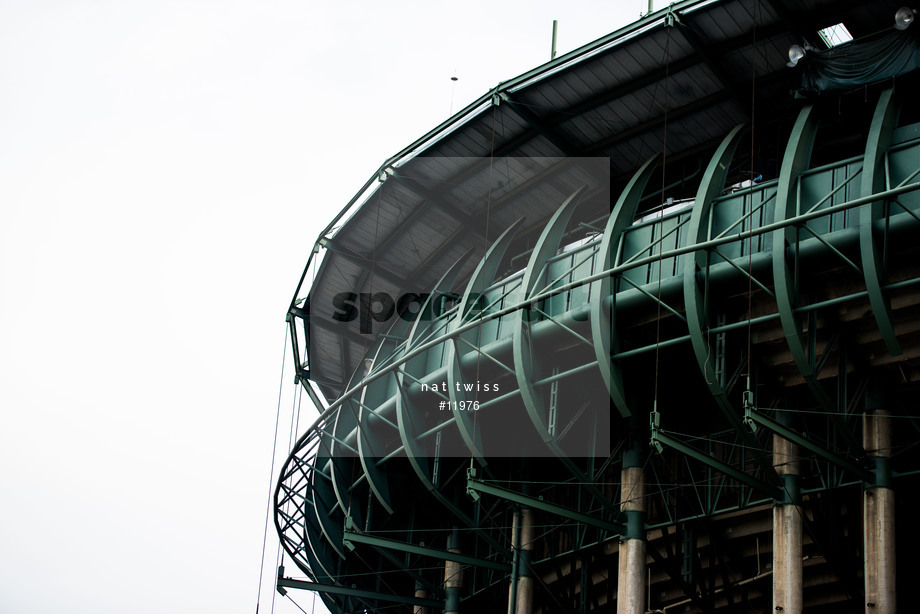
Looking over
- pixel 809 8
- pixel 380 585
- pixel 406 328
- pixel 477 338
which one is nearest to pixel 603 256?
pixel 477 338

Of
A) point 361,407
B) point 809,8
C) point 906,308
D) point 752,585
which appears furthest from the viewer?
point 361,407

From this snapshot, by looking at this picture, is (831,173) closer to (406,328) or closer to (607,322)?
(607,322)

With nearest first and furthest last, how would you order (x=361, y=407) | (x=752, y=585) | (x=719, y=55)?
(x=719, y=55)
(x=752, y=585)
(x=361, y=407)

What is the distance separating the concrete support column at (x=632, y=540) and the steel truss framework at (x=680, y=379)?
0.13m

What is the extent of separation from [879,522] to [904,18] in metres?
10.0

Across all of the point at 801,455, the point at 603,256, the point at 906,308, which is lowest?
the point at 801,455

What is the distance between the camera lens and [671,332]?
24.9 meters

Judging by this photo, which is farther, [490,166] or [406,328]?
[406,328]

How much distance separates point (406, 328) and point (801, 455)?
1572 centimetres

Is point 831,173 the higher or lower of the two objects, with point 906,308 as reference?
higher

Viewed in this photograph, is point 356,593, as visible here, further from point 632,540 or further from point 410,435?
point 632,540

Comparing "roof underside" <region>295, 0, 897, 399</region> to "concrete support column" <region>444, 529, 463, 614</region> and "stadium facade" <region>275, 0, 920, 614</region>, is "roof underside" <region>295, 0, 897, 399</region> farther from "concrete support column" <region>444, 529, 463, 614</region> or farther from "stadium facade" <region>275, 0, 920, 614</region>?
"concrete support column" <region>444, 529, 463, 614</region>

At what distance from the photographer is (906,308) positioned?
2216 cm

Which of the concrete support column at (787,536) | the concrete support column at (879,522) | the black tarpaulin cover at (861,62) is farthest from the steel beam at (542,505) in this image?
the black tarpaulin cover at (861,62)
